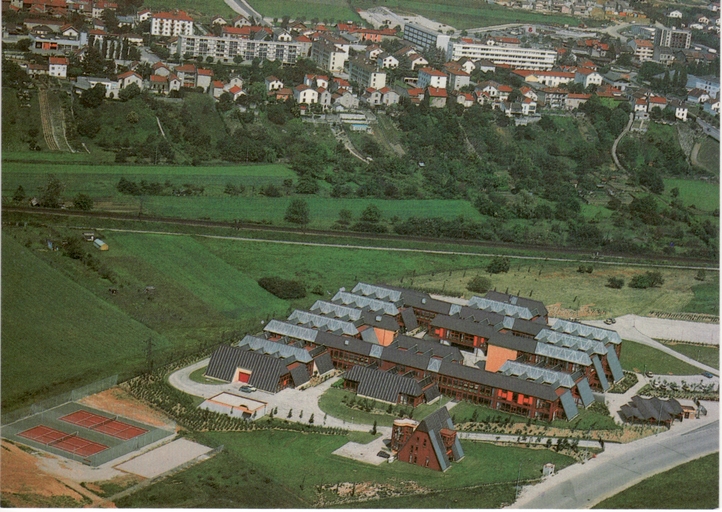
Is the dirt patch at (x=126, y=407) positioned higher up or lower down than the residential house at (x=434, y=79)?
lower down

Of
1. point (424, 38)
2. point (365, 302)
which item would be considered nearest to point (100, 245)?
point (365, 302)

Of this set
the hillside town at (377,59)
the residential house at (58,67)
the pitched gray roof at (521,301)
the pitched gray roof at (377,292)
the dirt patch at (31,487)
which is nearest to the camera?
the dirt patch at (31,487)

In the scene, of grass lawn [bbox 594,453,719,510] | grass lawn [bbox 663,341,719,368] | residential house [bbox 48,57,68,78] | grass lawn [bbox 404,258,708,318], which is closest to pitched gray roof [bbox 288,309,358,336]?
grass lawn [bbox 404,258,708,318]

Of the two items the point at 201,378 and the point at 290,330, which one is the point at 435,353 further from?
the point at 201,378

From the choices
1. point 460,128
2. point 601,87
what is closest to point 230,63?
point 460,128

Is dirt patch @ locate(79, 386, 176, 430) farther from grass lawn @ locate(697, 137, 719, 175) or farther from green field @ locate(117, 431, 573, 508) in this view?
grass lawn @ locate(697, 137, 719, 175)

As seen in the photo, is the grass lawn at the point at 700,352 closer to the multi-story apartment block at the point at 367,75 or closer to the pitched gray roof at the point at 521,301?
the pitched gray roof at the point at 521,301

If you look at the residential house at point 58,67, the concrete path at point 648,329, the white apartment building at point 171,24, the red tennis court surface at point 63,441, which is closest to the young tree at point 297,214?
the concrete path at point 648,329
